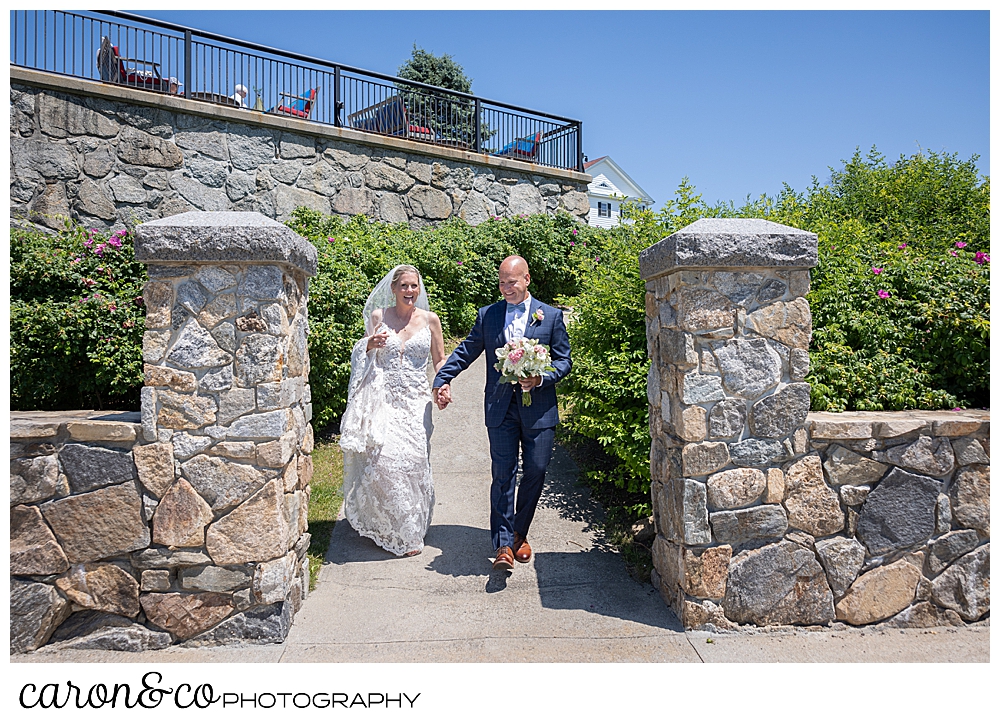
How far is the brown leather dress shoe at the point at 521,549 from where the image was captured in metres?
4.23

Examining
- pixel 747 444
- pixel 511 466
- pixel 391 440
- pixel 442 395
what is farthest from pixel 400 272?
pixel 747 444

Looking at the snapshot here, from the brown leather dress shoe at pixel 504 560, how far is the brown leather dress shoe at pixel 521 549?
0.73 feet

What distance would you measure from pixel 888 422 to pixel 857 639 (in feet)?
3.80

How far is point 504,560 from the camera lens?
3.95m

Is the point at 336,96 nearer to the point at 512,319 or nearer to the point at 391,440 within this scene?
the point at 512,319

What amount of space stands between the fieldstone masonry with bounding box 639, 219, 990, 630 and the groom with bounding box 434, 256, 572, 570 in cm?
91

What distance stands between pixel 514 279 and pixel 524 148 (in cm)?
1056

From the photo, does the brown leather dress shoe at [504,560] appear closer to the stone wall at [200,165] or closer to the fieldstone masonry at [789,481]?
the fieldstone masonry at [789,481]

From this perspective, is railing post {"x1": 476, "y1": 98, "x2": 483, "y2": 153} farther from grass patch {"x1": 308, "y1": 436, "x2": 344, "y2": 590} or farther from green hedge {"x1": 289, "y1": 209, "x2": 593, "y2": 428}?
grass patch {"x1": 308, "y1": 436, "x2": 344, "y2": 590}

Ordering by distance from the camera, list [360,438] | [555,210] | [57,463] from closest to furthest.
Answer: [57,463]
[360,438]
[555,210]

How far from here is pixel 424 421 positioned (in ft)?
14.8

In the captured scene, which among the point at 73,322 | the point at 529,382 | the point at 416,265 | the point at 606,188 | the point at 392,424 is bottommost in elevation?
the point at 392,424

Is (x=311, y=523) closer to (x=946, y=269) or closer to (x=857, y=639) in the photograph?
(x=857, y=639)

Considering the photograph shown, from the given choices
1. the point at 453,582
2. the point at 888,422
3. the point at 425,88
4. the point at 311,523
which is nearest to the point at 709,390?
the point at 888,422
